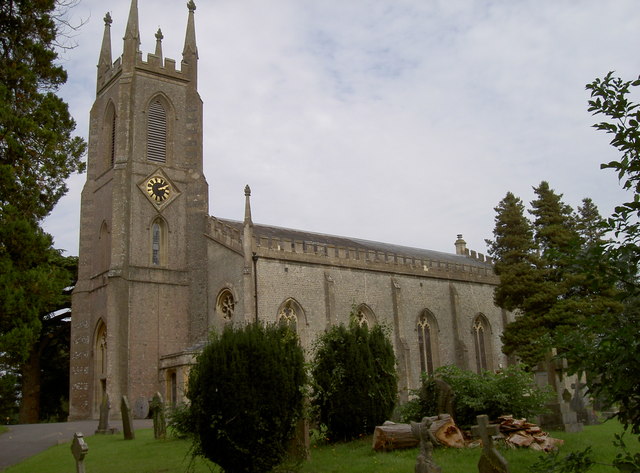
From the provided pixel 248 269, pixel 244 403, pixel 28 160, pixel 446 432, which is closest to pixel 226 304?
pixel 248 269

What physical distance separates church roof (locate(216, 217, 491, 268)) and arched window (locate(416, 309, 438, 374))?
3.63 metres

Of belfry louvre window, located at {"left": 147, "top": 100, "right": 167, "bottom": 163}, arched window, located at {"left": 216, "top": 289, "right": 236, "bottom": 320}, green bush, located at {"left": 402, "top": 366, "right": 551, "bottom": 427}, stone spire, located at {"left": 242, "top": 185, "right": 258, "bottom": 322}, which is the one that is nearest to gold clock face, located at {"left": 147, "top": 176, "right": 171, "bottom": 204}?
belfry louvre window, located at {"left": 147, "top": 100, "right": 167, "bottom": 163}

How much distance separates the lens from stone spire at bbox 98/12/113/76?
3569cm

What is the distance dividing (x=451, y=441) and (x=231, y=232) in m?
19.6

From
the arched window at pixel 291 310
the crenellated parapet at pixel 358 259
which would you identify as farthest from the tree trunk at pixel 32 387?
the crenellated parapet at pixel 358 259

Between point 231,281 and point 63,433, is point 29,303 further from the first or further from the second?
point 231,281

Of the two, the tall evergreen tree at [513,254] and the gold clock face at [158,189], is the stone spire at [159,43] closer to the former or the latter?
the gold clock face at [158,189]

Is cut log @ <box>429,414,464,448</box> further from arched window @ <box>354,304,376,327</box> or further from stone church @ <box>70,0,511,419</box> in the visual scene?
arched window @ <box>354,304,376,327</box>

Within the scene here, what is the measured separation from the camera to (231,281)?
28750 mm

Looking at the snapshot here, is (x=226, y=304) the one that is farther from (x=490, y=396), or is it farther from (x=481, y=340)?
(x=490, y=396)

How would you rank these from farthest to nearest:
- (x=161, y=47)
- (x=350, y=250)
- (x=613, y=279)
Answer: (x=161, y=47)
(x=350, y=250)
(x=613, y=279)

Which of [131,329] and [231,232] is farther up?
[231,232]

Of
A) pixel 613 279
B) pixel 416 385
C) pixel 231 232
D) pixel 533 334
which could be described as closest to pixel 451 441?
pixel 613 279

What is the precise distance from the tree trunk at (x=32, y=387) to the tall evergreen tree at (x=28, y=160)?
24778mm
